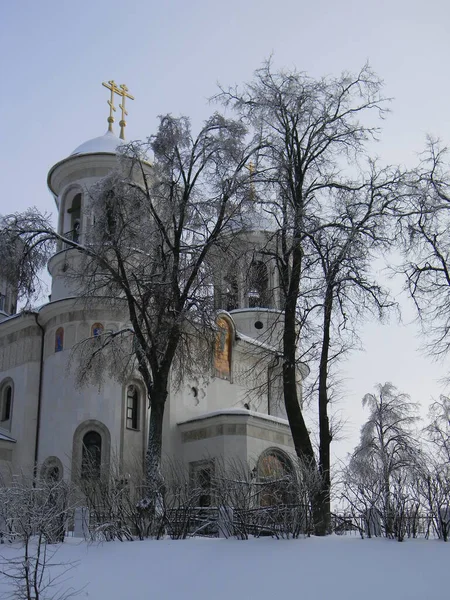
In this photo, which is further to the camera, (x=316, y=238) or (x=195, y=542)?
(x=316, y=238)

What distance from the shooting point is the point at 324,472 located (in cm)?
1326

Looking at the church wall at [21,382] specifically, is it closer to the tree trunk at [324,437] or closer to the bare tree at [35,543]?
the bare tree at [35,543]

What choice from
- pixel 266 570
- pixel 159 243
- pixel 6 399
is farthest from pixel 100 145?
pixel 266 570

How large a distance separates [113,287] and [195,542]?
6.39m

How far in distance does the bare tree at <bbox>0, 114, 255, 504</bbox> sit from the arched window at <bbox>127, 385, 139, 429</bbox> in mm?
6551

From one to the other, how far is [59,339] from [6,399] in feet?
10.1

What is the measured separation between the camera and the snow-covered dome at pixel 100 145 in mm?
26500

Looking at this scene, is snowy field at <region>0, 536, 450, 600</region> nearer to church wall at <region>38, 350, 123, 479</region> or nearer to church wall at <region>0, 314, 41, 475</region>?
church wall at <region>38, 350, 123, 479</region>

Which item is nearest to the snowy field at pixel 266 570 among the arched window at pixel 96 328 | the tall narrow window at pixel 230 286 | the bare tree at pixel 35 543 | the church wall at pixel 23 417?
the bare tree at pixel 35 543

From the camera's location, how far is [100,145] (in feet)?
87.9

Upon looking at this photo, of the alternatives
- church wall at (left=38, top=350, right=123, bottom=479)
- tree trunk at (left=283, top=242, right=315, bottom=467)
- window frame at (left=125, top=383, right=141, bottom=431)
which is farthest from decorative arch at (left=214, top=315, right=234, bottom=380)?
tree trunk at (left=283, top=242, right=315, bottom=467)

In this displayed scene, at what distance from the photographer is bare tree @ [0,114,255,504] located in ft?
52.2

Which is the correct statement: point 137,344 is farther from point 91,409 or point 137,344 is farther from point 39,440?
point 39,440

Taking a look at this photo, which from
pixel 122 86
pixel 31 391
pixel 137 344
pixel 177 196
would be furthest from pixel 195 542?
pixel 122 86
